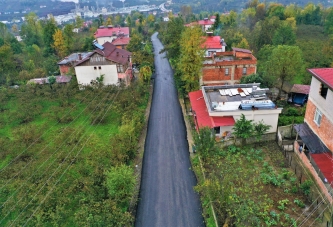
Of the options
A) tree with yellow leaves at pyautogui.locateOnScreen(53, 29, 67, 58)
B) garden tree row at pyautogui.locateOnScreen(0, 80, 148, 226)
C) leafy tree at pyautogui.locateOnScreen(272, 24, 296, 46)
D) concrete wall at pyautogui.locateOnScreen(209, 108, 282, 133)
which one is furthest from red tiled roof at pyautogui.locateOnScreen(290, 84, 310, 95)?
tree with yellow leaves at pyautogui.locateOnScreen(53, 29, 67, 58)

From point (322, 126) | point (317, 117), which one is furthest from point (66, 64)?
point (322, 126)

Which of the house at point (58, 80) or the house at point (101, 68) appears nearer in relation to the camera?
the house at point (101, 68)

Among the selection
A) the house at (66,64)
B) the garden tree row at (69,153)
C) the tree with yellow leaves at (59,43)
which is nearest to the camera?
the garden tree row at (69,153)

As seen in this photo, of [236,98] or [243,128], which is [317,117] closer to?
[243,128]

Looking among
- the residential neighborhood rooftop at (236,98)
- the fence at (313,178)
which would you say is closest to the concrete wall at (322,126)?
the fence at (313,178)

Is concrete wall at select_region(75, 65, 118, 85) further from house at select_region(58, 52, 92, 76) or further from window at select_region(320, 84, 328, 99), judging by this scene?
window at select_region(320, 84, 328, 99)

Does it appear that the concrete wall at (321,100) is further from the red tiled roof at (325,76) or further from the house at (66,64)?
the house at (66,64)
